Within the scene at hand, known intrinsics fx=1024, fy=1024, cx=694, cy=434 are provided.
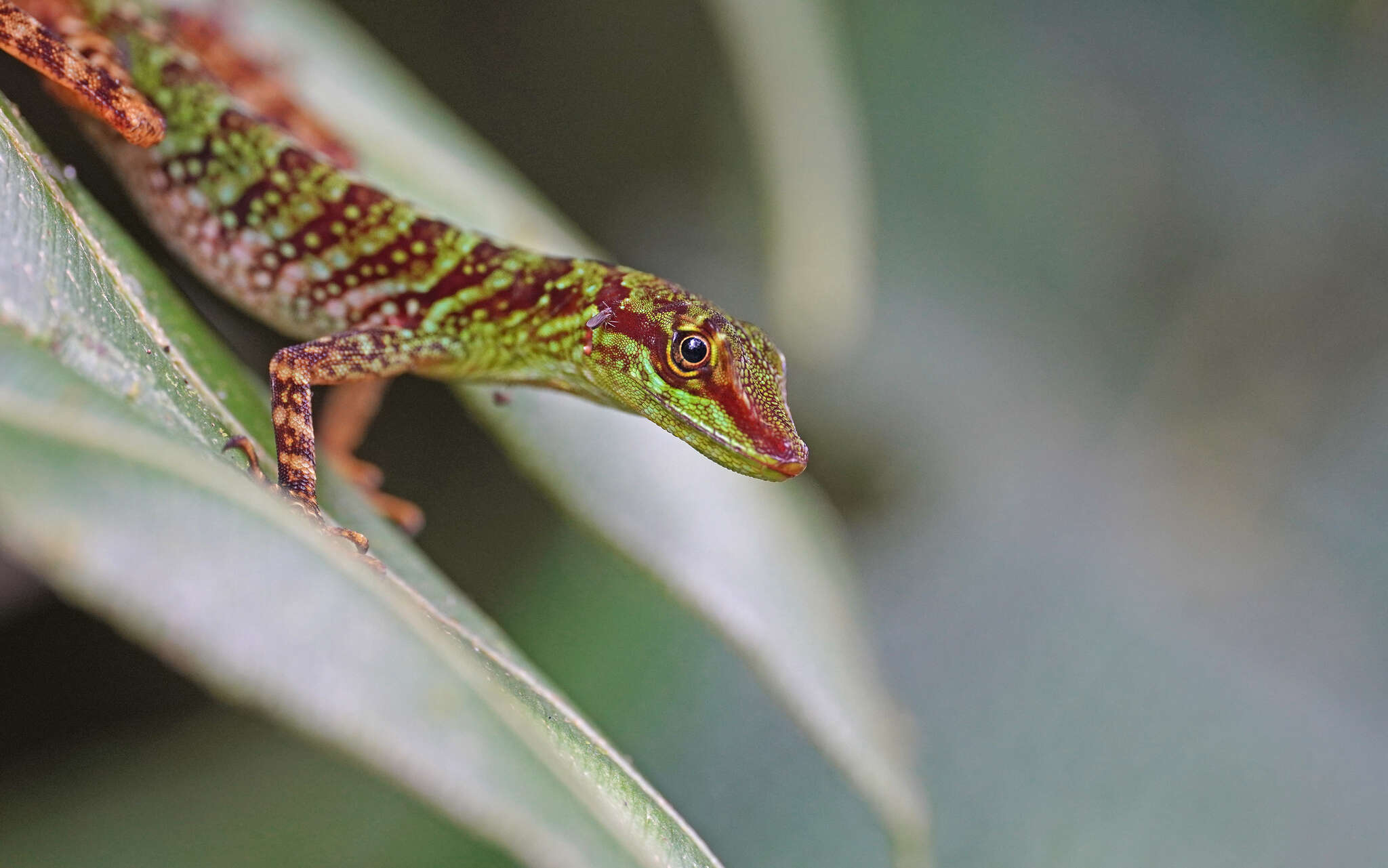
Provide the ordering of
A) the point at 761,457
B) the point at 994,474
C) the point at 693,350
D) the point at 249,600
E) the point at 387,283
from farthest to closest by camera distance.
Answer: the point at 994,474 < the point at 387,283 < the point at 693,350 < the point at 761,457 < the point at 249,600

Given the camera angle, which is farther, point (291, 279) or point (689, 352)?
point (291, 279)

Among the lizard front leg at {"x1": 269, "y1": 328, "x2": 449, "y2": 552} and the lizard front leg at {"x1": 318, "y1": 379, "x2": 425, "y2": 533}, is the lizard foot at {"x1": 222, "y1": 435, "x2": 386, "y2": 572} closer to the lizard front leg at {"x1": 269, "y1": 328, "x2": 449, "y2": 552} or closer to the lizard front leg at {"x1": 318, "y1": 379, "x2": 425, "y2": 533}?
the lizard front leg at {"x1": 269, "y1": 328, "x2": 449, "y2": 552}

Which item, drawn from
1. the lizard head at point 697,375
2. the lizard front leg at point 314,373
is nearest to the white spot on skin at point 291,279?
the lizard front leg at point 314,373

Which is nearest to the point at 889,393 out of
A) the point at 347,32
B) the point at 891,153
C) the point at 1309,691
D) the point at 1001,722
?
the point at 891,153

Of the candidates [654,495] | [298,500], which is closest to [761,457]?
[654,495]

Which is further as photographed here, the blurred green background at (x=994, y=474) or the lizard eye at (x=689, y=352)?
the blurred green background at (x=994, y=474)

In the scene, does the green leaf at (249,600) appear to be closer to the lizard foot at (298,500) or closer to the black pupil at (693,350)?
the lizard foot at (298,500)

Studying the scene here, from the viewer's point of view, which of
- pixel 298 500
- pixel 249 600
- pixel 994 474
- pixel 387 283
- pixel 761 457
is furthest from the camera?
pixel 994 474

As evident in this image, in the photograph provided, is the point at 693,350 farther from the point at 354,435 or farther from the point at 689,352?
the point at 354,435

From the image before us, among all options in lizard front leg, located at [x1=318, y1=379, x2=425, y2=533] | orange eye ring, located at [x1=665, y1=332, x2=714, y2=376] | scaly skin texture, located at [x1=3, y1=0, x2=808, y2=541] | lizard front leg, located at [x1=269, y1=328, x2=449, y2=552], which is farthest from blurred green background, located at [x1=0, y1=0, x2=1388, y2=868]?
orange eye ring, located at [x1=665, y1=332, x2=714, y2=376]
